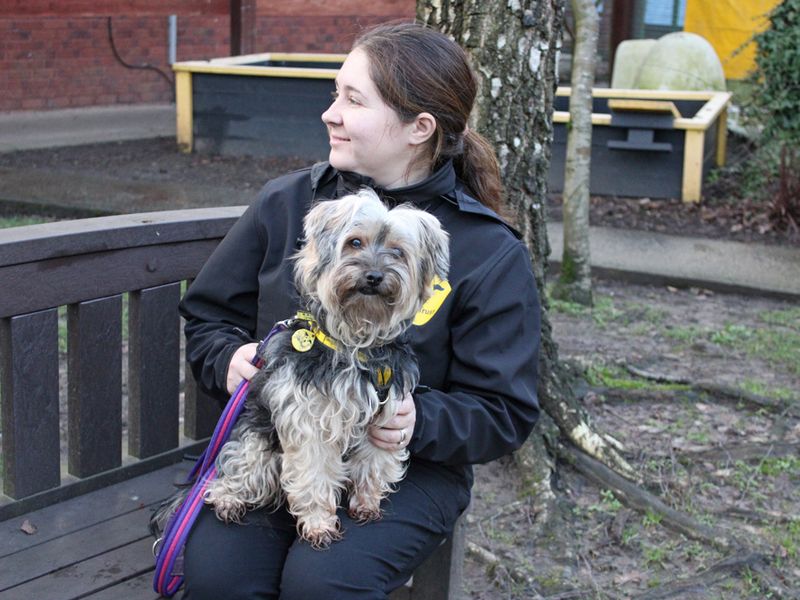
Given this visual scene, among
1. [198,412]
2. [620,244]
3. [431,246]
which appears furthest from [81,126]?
[431,246]

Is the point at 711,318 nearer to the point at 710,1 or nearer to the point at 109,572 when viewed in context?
the point at 109,572

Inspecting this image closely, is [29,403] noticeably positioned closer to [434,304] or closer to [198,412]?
[198,412]

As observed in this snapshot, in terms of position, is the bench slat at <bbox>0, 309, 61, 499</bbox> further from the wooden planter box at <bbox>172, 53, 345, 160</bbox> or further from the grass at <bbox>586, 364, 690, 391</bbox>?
the wooden planter box at <bbox>172, 53, 345, 160</bbox>

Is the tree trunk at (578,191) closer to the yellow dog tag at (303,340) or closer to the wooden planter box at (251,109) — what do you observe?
the wooden planter box at (251,109)

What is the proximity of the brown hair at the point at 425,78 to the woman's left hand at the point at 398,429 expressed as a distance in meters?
0.71

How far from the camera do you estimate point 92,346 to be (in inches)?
126

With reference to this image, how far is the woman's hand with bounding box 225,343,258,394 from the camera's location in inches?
109

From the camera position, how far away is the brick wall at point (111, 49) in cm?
1398

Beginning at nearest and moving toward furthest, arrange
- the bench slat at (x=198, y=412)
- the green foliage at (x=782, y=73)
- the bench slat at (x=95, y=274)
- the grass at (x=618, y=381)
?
the bench slat at (x=95, y=274)
the bench slat at (x=198, y=412)
the grass at (x=618, y=381)
the green foliage at (x=782, y=73)

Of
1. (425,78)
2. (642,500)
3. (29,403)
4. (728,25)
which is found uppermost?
(728,25)

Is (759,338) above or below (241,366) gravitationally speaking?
below

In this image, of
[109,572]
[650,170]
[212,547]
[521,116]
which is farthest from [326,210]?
[650,170]

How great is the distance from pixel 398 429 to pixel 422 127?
80cm

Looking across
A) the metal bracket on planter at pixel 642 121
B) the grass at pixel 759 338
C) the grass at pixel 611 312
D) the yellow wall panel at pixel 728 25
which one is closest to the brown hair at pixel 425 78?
the grass at pixel 759 338
